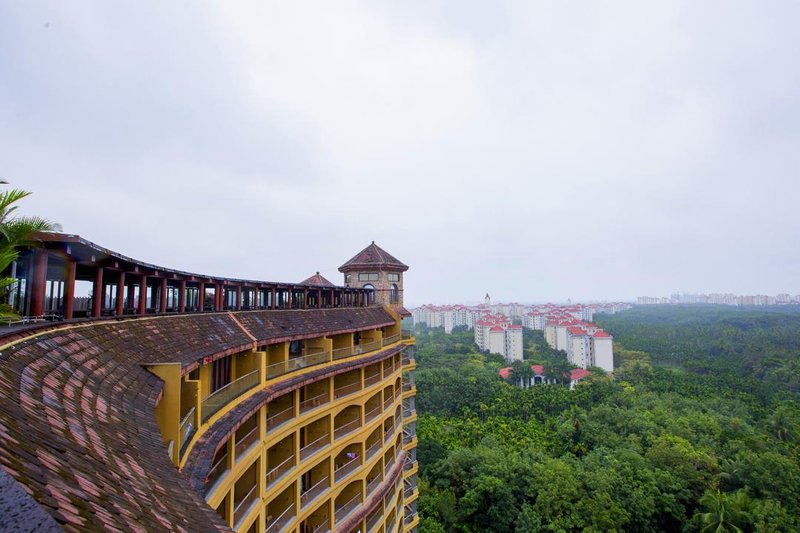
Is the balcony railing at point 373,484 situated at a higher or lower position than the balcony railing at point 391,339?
lower

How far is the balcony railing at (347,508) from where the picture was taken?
1520 cm

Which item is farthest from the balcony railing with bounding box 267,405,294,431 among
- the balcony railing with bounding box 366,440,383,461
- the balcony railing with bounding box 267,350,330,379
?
the balcony railing with bounding box 366,440,383,461

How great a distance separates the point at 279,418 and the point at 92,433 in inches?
407

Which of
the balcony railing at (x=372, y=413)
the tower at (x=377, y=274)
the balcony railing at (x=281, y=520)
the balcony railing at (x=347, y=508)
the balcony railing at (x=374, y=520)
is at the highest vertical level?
the tower at (x=377, y=274)

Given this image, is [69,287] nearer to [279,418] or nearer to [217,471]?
[217,471]

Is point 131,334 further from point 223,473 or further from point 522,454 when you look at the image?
point 522,454

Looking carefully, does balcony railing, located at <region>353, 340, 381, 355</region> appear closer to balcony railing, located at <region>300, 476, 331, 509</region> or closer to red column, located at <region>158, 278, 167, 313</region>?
balcony railing, located at <region>300, 476, 331, 509</region>

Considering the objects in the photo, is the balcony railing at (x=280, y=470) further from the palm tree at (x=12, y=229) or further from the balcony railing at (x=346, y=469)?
the palm tree at (x=12, y=229)

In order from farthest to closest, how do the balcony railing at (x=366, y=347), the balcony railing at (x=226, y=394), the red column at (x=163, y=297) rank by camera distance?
the balcony railing at (x=366, y=347)
the red column at (x=163, y=297)
the balcony railing at (x=226, y=394)

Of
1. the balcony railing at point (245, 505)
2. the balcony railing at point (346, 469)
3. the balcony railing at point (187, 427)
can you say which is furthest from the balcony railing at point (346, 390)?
the balcony railing at point (187, 427)

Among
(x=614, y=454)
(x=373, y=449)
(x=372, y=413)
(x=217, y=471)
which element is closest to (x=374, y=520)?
(x=373, y=449)

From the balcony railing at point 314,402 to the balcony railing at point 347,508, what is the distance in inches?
163

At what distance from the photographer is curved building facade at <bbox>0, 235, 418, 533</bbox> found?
8.19 feet

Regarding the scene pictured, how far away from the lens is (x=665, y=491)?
2883 cm
